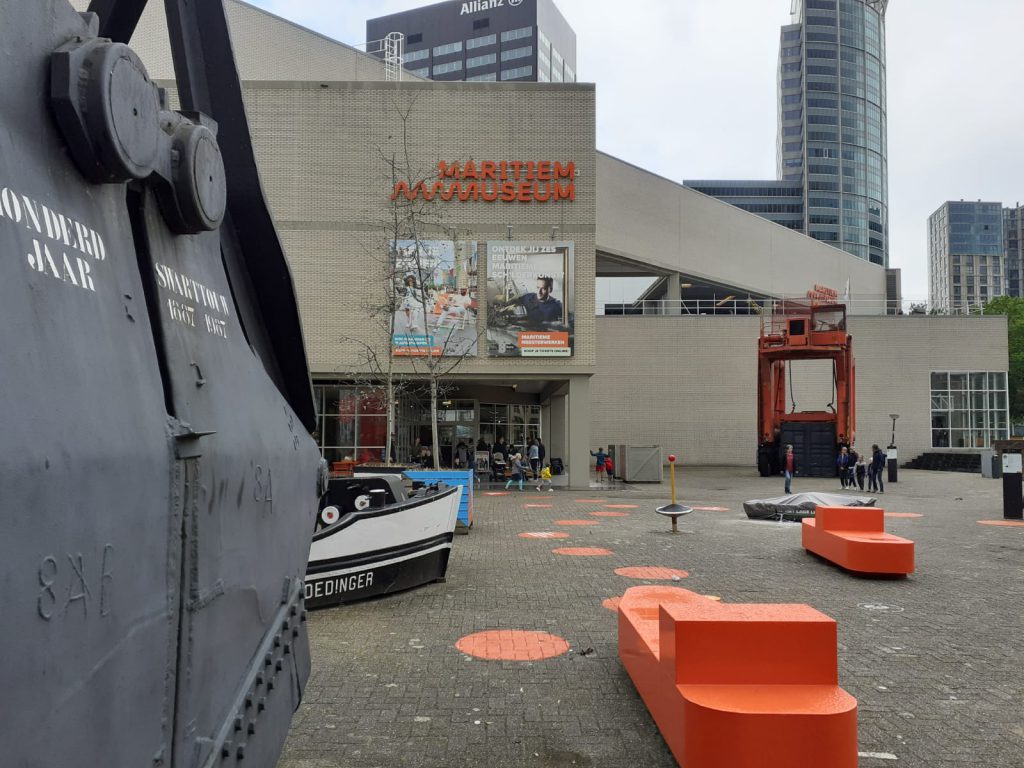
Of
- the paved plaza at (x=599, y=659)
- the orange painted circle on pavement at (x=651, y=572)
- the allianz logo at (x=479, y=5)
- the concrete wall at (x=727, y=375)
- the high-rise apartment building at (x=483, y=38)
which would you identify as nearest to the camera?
the paved plaza at (x=599, y=659)

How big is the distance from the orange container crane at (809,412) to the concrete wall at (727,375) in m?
6.33

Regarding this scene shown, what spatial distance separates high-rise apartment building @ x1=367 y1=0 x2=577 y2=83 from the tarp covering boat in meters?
110

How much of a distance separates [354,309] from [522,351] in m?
6.24

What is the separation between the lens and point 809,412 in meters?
32.0

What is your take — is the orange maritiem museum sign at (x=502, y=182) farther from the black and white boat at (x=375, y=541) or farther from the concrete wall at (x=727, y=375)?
the black and white boat at (x=375, y=541)

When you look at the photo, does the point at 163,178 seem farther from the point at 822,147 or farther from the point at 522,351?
the point at 822,147

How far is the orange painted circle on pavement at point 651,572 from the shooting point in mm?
9219

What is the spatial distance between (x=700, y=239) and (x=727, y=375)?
444 inches

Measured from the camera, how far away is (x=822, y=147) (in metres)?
131

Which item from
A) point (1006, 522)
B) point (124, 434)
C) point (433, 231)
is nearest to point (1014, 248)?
point (433, 231)

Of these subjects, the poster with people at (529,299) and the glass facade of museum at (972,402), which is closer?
the poster with people at (529,299)

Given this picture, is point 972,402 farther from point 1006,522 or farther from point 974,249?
point 974,249

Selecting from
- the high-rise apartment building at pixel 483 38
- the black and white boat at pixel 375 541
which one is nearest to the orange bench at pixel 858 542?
the black and white boat at pixel 375 541

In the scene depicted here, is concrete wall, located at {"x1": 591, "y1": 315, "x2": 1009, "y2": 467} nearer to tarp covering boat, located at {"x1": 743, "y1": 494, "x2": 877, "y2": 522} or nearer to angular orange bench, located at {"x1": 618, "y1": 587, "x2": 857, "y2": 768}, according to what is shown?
tarp covering boat, located at {"x1": 743, "y1": 494, "x2": 877, "y2": 522}
